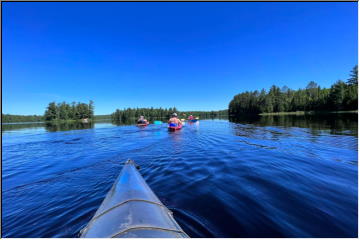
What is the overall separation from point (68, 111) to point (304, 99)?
488ft

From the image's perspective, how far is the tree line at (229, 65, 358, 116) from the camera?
199ft

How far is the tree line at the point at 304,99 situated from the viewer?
60.6m

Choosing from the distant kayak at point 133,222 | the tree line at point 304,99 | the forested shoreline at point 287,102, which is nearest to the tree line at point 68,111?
the forested shoreline at point 287,102

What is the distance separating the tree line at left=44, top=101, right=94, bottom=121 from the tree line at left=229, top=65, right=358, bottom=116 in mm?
113466

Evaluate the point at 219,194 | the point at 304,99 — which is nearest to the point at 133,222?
the point at 219,194

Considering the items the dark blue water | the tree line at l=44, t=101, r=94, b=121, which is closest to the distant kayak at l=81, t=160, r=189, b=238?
the dark blue water

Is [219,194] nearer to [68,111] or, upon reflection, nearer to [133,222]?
[133,222]

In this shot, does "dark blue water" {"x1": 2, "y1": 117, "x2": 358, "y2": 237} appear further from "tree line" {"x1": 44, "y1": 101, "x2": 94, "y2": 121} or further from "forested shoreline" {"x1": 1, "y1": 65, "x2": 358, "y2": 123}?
"tree line" {"x1": 44, "y1": 101, "x2": 94, "y2": 121}

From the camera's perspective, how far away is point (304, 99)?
3145 inches

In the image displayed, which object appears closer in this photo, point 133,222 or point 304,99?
point 133,222

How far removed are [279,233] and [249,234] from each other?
2.03 ft

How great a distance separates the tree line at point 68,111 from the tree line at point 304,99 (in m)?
113

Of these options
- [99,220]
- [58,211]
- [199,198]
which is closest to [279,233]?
[199,198]

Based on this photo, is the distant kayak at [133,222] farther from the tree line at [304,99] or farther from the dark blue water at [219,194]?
the tree line at [304,99]
